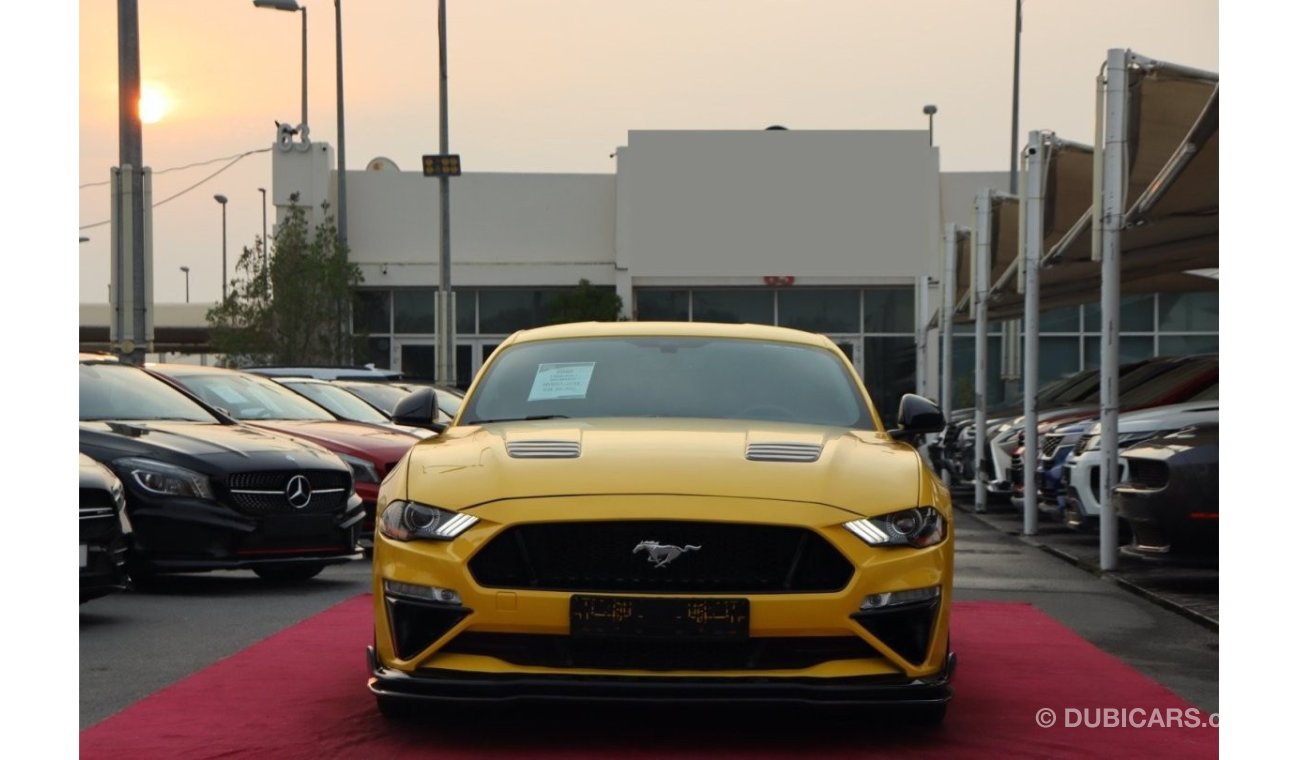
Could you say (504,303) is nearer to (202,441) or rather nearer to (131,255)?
(131,255)

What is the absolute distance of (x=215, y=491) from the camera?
11625mm

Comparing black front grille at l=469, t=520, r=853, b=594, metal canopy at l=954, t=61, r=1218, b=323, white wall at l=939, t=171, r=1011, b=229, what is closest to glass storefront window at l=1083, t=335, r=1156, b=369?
white wall at l=939, t=171, r=1011, b=229

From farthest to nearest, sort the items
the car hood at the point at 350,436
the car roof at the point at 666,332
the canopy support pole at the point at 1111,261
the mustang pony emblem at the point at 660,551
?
the car hood at the point at 350,436
the canopy support pole at the point at 1111,261
the car roof at the point at 666,332
the mustang pony emblem at the point at 660,551

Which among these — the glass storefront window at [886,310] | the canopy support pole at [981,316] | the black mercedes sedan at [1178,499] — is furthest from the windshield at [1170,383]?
the glass storefront window at [886,310]

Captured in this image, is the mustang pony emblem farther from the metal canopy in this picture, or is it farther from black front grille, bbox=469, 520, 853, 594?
the metal canopy

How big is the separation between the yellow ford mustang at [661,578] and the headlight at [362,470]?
26.1 ft

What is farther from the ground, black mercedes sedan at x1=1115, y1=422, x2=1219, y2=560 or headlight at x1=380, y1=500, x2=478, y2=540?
headlight at x1=380, y1=500, x2=478, y2=540

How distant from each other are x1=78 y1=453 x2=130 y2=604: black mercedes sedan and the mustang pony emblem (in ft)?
13.7

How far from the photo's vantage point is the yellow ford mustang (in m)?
6.05

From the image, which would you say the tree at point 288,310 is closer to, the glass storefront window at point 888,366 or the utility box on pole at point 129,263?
the glass storefront window at point 888,366

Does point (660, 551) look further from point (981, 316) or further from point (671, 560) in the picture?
point (981, 316)

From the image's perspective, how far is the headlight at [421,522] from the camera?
6.27 meters

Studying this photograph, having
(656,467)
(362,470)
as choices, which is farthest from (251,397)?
(656,467)

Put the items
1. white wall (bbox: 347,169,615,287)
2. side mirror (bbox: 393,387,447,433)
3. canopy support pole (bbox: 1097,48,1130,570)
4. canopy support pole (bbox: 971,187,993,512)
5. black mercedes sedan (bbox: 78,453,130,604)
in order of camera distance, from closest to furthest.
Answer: side mirror (bbox: 393,387,447,433) < black mercedes sedan (bbox: 78,453,130,604) < canopy support pole (bbox: 1097,48,1130,570) < canopy support pole (bbox: 971,187,993,512) < white wall (bbox: 347,169,615,287)
